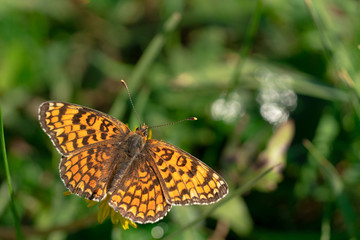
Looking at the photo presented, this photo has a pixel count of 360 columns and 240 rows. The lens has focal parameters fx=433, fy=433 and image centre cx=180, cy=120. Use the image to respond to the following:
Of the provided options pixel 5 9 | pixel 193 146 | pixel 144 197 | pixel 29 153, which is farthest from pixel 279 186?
pixel 5 9

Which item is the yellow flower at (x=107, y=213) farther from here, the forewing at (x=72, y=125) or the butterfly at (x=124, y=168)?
the forewing at (x=72, y=125)

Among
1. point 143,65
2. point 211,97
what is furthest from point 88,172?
point 211,97

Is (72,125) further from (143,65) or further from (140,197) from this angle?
(143,65)

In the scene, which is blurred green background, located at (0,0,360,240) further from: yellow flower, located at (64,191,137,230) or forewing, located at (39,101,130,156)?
forewing, located at (39,101,130,156)

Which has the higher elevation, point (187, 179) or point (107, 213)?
point (187, 179)

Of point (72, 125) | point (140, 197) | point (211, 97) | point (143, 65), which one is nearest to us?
point (140, 197)

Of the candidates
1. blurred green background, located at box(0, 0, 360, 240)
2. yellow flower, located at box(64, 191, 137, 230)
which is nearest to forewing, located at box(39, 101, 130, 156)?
yellow flower, located at box(64, 191, 137, 230)

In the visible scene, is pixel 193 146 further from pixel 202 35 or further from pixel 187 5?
pixel 187 5
